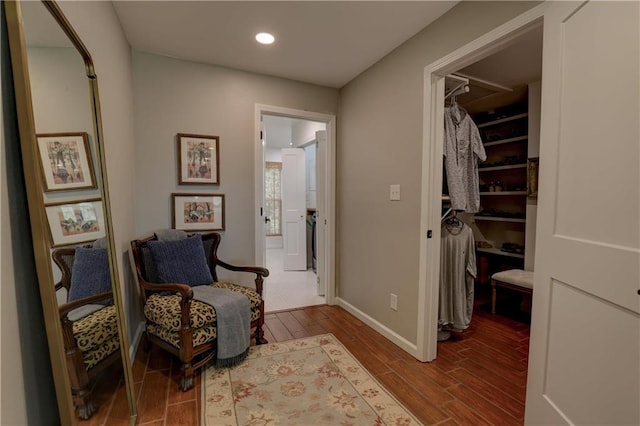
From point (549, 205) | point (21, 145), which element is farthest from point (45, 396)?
point (549, 205)

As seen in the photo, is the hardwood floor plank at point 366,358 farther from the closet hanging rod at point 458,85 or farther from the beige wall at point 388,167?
the closet hanging rod at point 458,85

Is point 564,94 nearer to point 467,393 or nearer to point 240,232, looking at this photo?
point 467,393

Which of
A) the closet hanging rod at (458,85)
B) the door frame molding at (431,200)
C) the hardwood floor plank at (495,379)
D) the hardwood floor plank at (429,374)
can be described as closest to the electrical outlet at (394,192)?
the door frame molding at (431,200)

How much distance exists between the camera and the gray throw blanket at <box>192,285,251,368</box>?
1932 mm

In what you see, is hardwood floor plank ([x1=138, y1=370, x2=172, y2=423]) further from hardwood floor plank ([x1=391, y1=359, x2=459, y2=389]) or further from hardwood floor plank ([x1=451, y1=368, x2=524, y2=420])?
hardwood floor plank ([x1=451, y1=368, x2=524, y2=420])

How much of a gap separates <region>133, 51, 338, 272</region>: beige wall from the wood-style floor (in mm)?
1034

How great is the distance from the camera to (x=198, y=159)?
2.63 metres

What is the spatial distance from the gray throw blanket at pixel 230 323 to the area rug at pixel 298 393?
117 millimetres

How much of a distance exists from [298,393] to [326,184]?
6.82 feet

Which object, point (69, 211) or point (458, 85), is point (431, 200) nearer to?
point (458, 85)

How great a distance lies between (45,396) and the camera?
853 mm

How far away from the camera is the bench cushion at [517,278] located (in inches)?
108

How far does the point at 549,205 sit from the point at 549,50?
677 millimetres

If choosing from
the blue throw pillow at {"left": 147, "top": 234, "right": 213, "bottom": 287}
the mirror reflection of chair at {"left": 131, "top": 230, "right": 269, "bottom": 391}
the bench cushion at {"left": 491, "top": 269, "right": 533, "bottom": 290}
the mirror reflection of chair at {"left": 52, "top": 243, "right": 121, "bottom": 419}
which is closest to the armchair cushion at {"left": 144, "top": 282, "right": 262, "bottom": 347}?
the mirror reflection of chair at {"left": 131, "top": 230, "right": 269, "bottom": 391}
